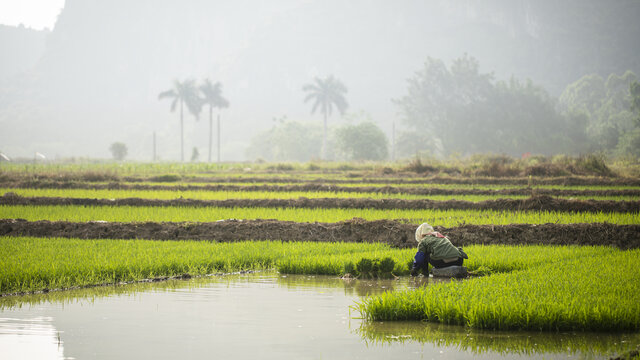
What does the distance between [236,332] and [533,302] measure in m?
3.72

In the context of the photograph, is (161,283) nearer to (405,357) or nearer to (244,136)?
(405,357)

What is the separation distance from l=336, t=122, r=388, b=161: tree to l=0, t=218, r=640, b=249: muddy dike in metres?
74.1

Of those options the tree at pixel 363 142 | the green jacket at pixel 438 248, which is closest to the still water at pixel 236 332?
the green jacket at pixel 438 248

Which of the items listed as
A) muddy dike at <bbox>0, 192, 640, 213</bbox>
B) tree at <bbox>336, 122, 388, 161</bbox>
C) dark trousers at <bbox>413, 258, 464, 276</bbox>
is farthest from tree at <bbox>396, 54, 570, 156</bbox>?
dark trousers at <bbox>413, 258, 464, 276</bbox>

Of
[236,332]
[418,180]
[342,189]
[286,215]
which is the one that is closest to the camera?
[236,332]

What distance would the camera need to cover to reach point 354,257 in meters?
13.4

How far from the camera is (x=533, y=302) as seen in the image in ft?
28.3

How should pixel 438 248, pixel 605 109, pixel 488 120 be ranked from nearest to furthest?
pixel 438 248
pixel 488 120
pixel 605 109

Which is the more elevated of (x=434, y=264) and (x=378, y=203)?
(x=378, y=203)

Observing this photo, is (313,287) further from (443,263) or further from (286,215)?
(286,215)

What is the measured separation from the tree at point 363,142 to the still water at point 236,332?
81.1 meters

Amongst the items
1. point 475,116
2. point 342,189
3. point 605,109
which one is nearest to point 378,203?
point 342,189

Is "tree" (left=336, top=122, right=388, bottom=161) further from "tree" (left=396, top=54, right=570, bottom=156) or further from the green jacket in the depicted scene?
the green jacket

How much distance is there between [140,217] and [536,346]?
Result: 15.0m
